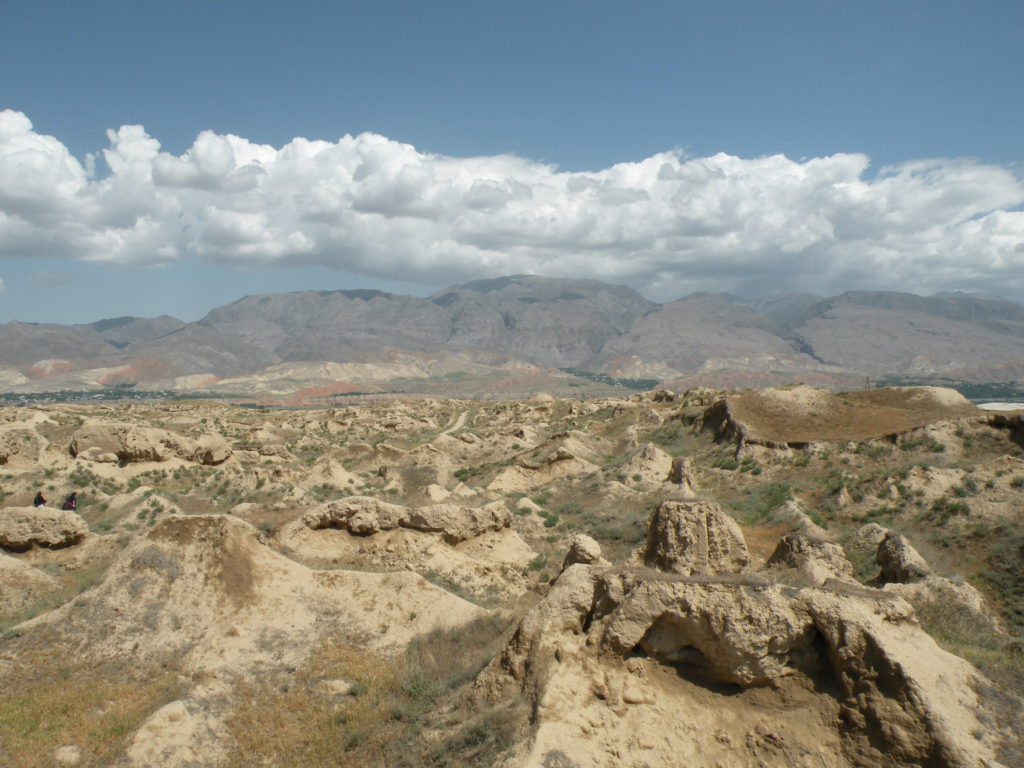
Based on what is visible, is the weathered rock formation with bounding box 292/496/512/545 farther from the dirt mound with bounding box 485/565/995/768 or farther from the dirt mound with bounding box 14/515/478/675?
the dirt mound with bounding box 485/565/995/768

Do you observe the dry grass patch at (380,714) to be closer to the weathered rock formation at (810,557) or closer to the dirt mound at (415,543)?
the dirt mound at (415,543)

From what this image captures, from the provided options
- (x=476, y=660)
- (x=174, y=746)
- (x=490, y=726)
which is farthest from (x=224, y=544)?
(x=490, y=726)

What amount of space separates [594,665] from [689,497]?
7302 millimetres

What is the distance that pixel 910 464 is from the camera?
25250mm

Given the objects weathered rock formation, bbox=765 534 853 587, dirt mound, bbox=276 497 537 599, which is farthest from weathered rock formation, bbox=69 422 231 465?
weathered rock formation, bbox=765 534 853 587

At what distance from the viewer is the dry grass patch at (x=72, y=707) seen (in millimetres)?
8656

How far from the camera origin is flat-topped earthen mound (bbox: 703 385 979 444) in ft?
107

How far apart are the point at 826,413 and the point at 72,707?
3766 cm

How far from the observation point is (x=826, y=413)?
3653cm

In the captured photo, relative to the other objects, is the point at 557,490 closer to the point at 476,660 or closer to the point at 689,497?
the point at 689,497

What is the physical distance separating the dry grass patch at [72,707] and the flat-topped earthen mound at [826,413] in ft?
98.3

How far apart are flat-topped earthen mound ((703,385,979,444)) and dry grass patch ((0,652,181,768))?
98.3 feet

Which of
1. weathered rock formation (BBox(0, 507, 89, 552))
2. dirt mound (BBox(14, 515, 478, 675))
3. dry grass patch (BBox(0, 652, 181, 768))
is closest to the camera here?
dry grass patch (BBox(0, 652, 181, 768))

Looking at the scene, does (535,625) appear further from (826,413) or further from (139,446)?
(826,413)
